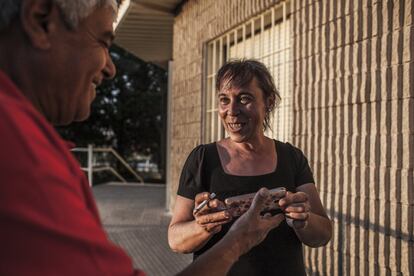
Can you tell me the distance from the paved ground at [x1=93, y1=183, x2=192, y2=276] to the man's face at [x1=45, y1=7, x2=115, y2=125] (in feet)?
15.5

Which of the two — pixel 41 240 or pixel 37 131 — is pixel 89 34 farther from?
pixel 41 240

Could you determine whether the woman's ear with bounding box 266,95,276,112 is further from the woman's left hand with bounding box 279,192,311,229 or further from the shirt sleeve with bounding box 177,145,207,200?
the woman's left hand with bounding box 279,192,311,229

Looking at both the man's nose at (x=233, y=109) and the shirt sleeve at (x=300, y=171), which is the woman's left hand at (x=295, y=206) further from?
the man's nose at (x=233, y=109)

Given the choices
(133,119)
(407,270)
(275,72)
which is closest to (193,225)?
(407,270)

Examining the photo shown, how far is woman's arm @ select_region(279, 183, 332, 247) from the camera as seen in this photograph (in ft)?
5.86

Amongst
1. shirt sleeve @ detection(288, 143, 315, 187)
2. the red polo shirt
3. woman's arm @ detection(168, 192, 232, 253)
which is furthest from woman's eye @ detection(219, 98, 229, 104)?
the red polo shirt

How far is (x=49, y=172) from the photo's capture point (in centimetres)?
68

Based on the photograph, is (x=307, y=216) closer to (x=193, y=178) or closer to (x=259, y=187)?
(x=259, y=187)

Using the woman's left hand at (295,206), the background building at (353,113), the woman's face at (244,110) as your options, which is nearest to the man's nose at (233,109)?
the woman's face at (244,110)

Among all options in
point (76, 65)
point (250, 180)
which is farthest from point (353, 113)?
point (76, 65)

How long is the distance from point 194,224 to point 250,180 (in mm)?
309

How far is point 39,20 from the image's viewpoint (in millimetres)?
850

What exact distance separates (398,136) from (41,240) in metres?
2.79

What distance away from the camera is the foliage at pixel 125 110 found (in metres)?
22.7
